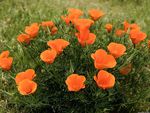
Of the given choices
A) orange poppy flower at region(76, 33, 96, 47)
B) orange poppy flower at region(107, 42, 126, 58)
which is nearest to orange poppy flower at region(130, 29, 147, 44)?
orange poppy flower at region(107, 42, 126, 58)

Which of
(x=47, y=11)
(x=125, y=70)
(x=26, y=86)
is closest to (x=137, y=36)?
(x=125, y=70)

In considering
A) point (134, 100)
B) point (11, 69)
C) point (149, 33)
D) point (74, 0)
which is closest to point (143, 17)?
point (149, 33)

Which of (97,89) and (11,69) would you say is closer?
(97,89)

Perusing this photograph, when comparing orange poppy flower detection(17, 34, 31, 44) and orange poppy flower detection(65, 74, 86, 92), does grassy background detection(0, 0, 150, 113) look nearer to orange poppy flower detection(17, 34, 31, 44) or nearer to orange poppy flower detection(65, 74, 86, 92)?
orange poppy flower detection(17, 34, 31, 44)

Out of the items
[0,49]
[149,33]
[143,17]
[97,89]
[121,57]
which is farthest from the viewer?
[143,17]

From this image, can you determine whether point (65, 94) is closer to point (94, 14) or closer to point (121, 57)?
point (121, 57)

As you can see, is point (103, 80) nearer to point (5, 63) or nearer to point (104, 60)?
point (104, 60)

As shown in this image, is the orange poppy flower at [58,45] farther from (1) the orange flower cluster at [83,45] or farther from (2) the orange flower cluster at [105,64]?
(2) the orange flower cluster at [105,64]
